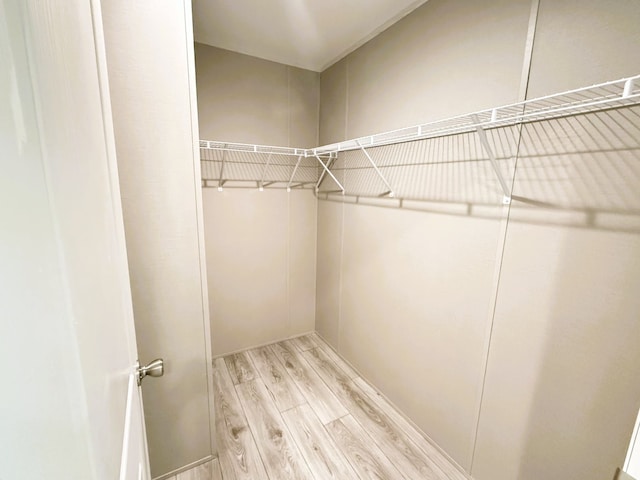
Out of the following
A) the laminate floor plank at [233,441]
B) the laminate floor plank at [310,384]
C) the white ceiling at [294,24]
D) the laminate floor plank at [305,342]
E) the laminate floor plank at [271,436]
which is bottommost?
the laminate floor plank at [233,441]

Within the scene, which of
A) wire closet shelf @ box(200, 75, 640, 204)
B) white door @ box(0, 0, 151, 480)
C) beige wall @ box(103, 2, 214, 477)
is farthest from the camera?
wire closet shelf @ box(200, 75, 640, 204)

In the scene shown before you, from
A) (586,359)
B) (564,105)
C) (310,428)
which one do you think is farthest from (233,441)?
(564,105)

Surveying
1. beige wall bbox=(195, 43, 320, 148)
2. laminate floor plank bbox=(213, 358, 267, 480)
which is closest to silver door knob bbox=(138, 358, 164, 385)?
laminate floor plank bbox=(213, 358, 267, 480)

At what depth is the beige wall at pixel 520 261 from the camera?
93 centimetres

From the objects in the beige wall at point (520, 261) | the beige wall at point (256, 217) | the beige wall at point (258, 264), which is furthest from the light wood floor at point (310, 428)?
the beige wall at point (256, 217)

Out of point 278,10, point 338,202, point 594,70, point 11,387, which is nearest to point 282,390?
point 338,202

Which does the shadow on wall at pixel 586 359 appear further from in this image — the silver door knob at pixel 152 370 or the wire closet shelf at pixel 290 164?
the silver door knob at pixel 152 370

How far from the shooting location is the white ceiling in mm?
1614

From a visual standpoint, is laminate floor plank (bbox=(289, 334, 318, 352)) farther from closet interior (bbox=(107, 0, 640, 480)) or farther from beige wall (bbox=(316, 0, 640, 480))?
beige wall (bbox=(316, 0, 640, 480))

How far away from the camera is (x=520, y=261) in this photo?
3.88 ft

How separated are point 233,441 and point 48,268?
1.92m

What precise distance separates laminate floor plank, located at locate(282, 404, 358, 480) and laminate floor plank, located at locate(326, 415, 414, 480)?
4cm

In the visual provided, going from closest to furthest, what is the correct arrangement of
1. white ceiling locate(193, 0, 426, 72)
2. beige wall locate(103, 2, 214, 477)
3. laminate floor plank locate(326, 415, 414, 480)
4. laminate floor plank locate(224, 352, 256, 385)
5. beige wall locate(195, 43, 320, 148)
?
beige wall locate(103, 2, 214, 477) → laminate floor plank locate(326, 415, 414, 480) → white ceiling locate(193, 0, 426, 72) → beige wall locate(195, 43, 320, 148) → laminate floor plank locate(224, 352, 256, 385)

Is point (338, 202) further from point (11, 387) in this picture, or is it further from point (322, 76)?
point (11, 387)
